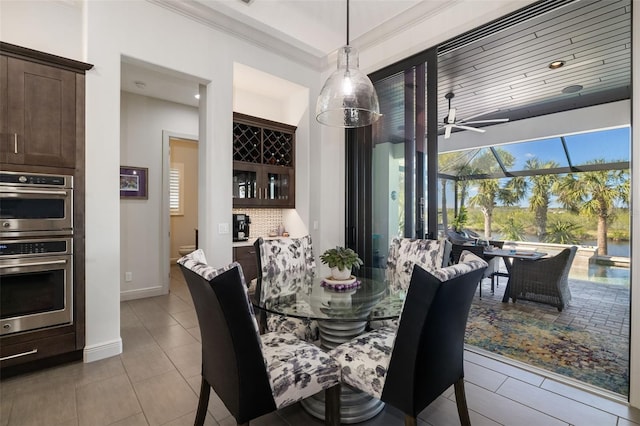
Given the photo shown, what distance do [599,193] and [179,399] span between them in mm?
6630

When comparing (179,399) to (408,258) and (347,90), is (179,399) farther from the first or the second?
(347,90)

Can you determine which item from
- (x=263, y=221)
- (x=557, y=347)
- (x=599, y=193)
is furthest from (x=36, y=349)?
(x=599, y=193)

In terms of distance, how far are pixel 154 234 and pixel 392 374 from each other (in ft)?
13.3

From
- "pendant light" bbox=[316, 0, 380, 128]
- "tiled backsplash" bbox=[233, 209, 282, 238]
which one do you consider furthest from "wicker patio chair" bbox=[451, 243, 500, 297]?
"pendant light" bbox=[316, 0, 380, 128]

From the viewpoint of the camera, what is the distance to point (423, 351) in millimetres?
1264

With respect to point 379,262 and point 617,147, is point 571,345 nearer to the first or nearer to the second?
point 379,262

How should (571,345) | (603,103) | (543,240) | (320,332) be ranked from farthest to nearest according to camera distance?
(543,240), (603,103), (571,345), (320,332)

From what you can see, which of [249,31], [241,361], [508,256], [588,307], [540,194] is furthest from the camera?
[540,194]

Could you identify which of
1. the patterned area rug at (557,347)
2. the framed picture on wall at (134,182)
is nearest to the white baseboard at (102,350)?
the framed picture on wall at (134,182)

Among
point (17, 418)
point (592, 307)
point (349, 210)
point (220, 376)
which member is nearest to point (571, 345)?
point (592, 307)

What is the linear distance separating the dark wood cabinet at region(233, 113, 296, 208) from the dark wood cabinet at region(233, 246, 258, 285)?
546mm

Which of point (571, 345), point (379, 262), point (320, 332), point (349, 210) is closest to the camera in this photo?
point (320, 332)

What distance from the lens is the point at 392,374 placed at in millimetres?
1349

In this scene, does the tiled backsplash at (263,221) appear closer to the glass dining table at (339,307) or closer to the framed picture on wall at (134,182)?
the framed picture on wall at (134,182)
